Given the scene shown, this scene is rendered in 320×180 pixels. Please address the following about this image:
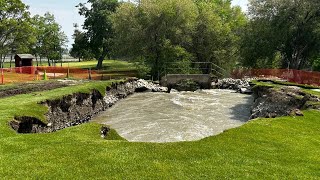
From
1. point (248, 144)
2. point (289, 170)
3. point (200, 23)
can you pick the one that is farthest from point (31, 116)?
point (200, 23)

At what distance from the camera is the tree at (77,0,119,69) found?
77000 mm

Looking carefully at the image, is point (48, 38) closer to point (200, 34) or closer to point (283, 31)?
point (200, 34)

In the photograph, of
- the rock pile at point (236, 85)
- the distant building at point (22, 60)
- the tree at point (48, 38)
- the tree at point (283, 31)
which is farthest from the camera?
the tree at point (48, 38)

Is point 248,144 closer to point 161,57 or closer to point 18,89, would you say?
point 18,89

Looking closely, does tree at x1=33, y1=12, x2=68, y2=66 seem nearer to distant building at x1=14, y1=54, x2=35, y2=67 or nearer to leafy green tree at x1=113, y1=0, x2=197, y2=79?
distant building at x1=14, y1=54, x2=35, y2=67

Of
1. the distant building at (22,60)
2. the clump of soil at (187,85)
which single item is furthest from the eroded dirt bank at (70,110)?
the distant building at (22,60)

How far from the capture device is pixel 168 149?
398 inches

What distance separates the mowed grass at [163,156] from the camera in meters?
8.55

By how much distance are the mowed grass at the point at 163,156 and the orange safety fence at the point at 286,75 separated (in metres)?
22.2

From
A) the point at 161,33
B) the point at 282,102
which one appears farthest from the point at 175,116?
the point at 161,33

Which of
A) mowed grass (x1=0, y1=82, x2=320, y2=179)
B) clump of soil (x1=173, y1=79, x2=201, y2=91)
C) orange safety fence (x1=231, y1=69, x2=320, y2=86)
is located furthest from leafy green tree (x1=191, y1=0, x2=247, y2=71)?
mowed grass (x1=0, y1=82, x2=320, y2=179)

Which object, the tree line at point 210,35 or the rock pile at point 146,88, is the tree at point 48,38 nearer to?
the tree line at point 210,35

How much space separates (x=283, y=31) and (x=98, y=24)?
4463 cm

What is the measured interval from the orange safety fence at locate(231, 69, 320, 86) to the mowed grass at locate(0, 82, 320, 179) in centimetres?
2218
